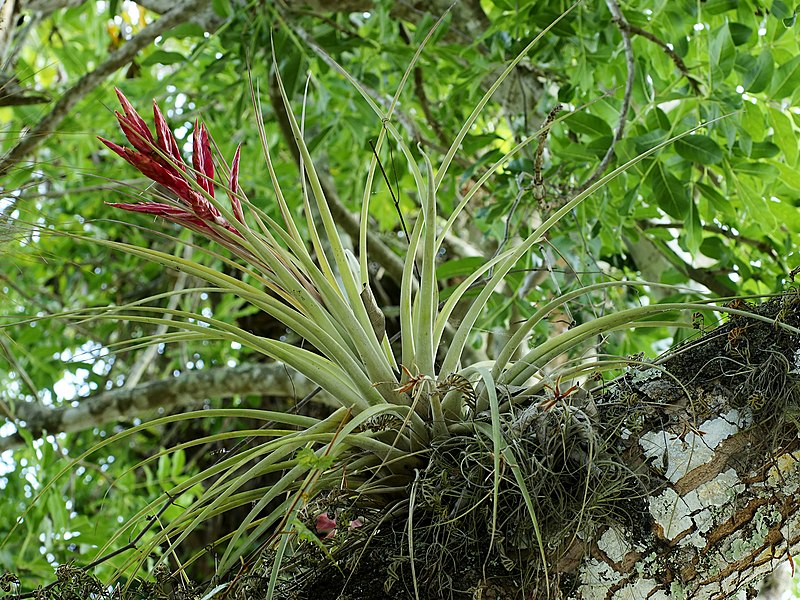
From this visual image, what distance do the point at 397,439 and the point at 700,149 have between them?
2.70ft

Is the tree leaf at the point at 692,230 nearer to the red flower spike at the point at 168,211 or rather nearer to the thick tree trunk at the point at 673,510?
the thick tree trunk at the point at 673,510

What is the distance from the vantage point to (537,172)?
1.12 metres

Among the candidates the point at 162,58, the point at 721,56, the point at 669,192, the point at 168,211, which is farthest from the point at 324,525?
the point at 162,58

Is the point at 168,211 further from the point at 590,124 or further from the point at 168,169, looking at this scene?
the point at 590,124

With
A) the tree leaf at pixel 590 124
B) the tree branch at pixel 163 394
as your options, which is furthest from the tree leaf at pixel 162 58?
the tree leaf at pixel 590 124

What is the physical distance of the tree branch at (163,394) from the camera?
201cm

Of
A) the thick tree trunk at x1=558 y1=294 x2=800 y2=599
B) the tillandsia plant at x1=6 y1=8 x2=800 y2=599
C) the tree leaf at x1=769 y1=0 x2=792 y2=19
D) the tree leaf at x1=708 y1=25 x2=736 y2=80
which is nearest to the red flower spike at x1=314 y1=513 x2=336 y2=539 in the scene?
the tillandsia plant at x1=6 y1=8 x2=800 y2=599

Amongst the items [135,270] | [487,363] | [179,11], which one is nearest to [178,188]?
[487,363]

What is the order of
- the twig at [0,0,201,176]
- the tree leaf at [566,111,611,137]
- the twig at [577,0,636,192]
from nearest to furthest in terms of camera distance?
the twig at [577,0,636,192] < the tree leaf at [566,111,611,137] < the twig at [0,0,201,176]

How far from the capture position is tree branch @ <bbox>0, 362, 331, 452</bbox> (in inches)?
79.0

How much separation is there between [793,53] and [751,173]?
284 mm

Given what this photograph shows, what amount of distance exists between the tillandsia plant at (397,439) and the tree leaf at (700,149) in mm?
581

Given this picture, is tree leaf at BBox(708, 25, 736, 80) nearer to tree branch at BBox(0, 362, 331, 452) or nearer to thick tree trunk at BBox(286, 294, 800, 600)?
thick tree trunk at BBox(286, 294, 800, 600)

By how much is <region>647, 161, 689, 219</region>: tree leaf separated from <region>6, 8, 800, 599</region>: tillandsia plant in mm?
595
